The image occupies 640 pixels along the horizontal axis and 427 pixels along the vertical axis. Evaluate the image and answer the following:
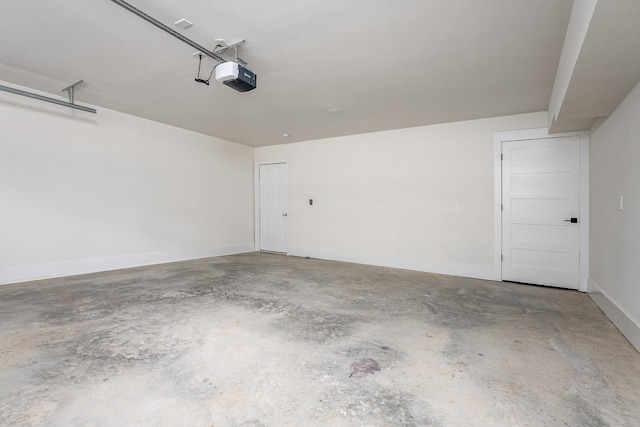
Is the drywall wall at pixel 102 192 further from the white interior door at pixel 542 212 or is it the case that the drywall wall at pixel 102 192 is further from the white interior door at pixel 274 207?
A: the white interior door at pixel 542 212

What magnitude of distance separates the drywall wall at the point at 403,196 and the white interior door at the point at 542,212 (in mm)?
259

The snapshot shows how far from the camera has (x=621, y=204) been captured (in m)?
2.75

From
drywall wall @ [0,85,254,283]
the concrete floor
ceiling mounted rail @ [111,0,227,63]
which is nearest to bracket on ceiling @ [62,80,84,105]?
drywall wall @ [0,85,254,283]

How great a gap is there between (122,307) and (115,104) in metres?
3.19

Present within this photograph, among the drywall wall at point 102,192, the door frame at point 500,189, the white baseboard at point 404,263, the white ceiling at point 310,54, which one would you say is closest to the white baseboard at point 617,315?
the door frame at point 500,189

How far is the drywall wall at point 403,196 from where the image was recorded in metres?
4.75

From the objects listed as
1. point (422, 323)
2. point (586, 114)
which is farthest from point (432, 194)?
point (422, 323)

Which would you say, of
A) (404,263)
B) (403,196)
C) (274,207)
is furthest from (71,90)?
(404,263)

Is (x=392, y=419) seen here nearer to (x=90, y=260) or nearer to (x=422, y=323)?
(x=422, y=323)

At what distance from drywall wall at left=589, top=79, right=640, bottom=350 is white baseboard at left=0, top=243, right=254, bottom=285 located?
636cm

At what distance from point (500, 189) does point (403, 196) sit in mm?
1530

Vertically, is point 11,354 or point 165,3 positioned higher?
point 165,3

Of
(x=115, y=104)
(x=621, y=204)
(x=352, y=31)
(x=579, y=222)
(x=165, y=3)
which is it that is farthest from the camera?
(x=115, y=104)

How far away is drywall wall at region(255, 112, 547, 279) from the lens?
475 cm
